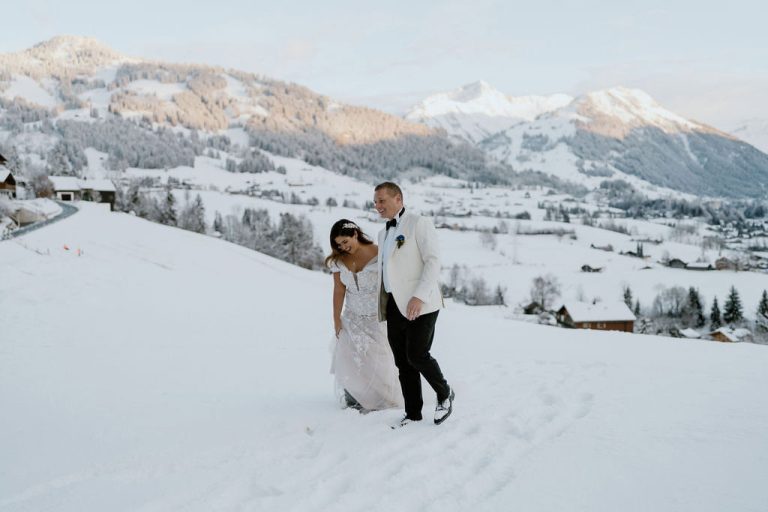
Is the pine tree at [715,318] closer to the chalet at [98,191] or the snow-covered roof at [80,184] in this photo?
the chalet at [98,191]

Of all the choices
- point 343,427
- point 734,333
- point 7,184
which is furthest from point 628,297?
point 7,184

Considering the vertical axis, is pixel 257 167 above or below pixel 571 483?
above

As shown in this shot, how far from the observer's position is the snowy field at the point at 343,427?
10.7ft

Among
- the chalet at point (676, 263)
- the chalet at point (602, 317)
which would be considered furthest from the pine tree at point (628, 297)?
the chalet at point (676, 263)

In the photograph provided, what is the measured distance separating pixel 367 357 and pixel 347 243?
1243mm

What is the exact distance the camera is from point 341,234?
4.84 meters

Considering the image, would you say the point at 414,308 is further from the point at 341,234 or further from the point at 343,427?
the point at 343,427

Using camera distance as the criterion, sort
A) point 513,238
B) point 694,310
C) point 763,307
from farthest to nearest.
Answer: point 513,238 < point 694,310 < point 763,307

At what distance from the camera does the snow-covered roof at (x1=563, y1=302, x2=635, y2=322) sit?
1779 inches

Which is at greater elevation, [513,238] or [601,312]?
[513,238]

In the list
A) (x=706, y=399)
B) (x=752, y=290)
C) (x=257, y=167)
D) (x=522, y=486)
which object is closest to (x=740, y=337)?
(x=752, y=290)

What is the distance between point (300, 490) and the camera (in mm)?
3363

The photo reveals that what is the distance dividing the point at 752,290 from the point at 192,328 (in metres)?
74.4

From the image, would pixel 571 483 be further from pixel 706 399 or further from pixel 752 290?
pixel 752 290
